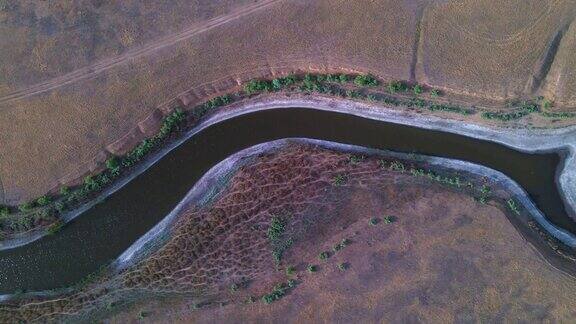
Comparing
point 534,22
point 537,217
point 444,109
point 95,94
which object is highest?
point 95,94

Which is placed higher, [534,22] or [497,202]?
[534,22]

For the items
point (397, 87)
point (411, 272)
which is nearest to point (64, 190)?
point (397, 87)

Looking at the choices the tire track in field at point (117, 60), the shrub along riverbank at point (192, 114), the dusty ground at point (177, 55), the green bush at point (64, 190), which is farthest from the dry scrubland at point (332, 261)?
the tire track in field at point (117, 60)

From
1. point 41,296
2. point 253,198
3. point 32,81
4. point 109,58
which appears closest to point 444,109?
point 253,198

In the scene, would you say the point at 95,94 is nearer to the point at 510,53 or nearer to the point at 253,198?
the point at 253,198

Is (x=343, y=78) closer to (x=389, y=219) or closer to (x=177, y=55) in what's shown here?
(x=389, y=219)

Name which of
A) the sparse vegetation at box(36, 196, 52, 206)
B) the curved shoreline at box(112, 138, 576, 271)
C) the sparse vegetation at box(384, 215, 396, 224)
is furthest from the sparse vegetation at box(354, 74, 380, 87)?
the sparse vegetation at box(36, 196, 52, 206)
